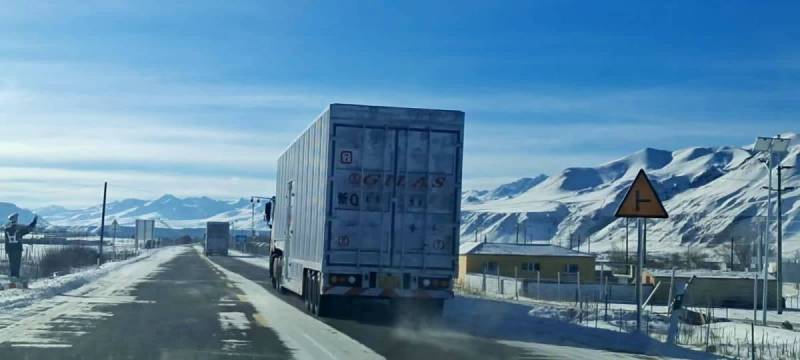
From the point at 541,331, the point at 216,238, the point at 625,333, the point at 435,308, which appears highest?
the point at 216,238

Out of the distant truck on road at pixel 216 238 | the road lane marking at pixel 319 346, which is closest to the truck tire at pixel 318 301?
the road lane marking at pixel 319 346

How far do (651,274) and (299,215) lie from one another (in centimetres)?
4609

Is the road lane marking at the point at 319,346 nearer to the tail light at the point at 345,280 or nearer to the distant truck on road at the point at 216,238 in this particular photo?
the tail light at the point at 345,280

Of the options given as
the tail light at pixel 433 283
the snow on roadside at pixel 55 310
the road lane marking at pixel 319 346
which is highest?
the tail light at pixel 433 283

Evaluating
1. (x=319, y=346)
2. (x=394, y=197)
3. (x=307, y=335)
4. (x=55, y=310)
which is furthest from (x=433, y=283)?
(x=55, y=310)

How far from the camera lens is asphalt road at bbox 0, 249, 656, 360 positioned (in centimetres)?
1521

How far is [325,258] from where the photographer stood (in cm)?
2109

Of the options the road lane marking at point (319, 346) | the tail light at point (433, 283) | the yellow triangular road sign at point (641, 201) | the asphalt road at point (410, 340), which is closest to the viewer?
the road lane marking at point (319, 346)

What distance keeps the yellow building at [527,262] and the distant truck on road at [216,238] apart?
122 feet

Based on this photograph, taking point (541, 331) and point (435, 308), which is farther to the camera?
point (435, 308)

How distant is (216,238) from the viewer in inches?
4058

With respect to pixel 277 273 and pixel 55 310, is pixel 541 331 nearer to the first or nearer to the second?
pixel 55 310

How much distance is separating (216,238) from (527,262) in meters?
41.2

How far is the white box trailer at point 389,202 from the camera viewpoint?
21.1m
